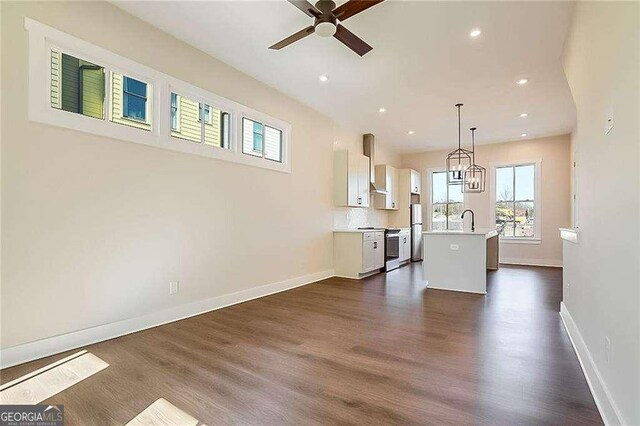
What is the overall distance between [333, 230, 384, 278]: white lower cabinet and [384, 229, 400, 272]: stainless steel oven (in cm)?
43

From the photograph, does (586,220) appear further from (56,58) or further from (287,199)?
(56,58)

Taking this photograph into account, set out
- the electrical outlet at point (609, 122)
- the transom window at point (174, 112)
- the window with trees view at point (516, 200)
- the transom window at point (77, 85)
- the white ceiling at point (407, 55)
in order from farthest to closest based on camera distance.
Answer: the window with trees view at point (516, 200), the transom window at point (174, 112), the white ceiling at point (407, 55), the transom window at point (77, 85), the electrical outlet at point (609, 122)

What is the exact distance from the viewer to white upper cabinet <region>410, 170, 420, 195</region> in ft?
29.1

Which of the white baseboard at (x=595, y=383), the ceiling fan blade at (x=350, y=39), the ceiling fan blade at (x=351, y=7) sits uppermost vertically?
the ceiling fan blade at (x=351, y=7)

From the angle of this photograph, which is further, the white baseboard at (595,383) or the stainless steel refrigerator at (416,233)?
the stainless steel refrigerator at (416,233)

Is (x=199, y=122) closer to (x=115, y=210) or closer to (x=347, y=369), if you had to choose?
(x=115, y=210)

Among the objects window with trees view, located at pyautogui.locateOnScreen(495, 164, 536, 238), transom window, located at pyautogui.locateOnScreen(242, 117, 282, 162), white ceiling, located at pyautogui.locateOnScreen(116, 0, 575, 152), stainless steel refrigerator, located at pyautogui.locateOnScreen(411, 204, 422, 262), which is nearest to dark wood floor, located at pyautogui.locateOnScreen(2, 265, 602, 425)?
transom window, located at pyautogui.locateOnScreen(242, 117, 282, 162)

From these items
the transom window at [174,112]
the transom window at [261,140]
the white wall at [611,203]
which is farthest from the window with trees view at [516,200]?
the transom window at [174,112]

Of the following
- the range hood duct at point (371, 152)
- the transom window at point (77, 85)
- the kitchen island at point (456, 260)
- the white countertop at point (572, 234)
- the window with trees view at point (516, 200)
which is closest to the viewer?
the transom window at point (77, 85)

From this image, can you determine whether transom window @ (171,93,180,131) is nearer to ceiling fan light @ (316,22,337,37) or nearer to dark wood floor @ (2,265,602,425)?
ceiling fan light @ (316,22,337,37)

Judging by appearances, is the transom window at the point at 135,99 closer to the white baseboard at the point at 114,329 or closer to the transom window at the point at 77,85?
the transom window at the point at 77,85

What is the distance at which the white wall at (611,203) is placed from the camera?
1446mm

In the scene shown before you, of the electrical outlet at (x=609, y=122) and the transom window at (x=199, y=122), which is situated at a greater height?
the transom window at (x=199, y=122)

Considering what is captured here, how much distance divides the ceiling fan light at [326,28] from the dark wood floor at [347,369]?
2856 millimetres
